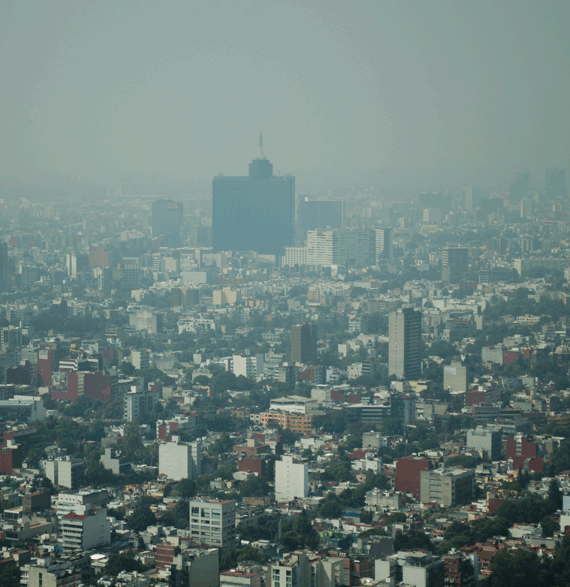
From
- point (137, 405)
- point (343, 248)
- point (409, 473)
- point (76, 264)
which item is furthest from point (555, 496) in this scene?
point (343, 248)

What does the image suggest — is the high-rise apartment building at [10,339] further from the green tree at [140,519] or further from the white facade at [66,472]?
the green tree at [140,519]

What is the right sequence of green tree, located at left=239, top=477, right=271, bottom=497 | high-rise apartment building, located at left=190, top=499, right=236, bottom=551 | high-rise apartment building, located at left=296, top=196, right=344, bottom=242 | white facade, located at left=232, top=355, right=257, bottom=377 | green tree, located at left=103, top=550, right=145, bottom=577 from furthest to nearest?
1. high-rise apartment building, located at left=296, top=196, right=344, bottom=242
2. white facade, located at left=232, top=355, right=257, bottom=377
3. green tree, located at left=239, top=477, right=271, bottom=497
4. high-rise apartment building, located at left=190, top=499, right=236, bottom=551
5. green tree, located at left=103, top=550, right=145, bottom=577

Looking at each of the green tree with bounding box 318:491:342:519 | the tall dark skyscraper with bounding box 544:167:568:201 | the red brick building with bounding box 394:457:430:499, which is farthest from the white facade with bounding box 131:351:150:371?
the tall dark skyscraper with bounding box 544:167:568:201

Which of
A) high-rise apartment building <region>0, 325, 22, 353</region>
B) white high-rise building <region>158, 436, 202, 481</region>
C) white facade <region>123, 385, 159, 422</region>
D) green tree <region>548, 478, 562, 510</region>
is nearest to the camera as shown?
green tree <region>548, 478, 562, 510</region>

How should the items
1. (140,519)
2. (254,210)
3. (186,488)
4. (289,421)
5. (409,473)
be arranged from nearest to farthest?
1. (140,519)
2. (186,488)
3. (409,473)
4. (289,421)
5. (254,210)

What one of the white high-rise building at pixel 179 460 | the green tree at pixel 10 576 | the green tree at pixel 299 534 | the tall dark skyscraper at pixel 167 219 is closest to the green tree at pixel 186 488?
the white high-rise building at pixel 179 460

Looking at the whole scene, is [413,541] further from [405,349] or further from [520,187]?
[520,187]

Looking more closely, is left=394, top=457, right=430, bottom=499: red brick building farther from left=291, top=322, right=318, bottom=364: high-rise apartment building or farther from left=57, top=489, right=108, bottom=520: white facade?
left=291, top=322, right=318, bottom=364: high-rise apartment building

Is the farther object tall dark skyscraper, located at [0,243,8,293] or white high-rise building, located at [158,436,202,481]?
tall dark skyscraper, located at [0,243,8,293]
